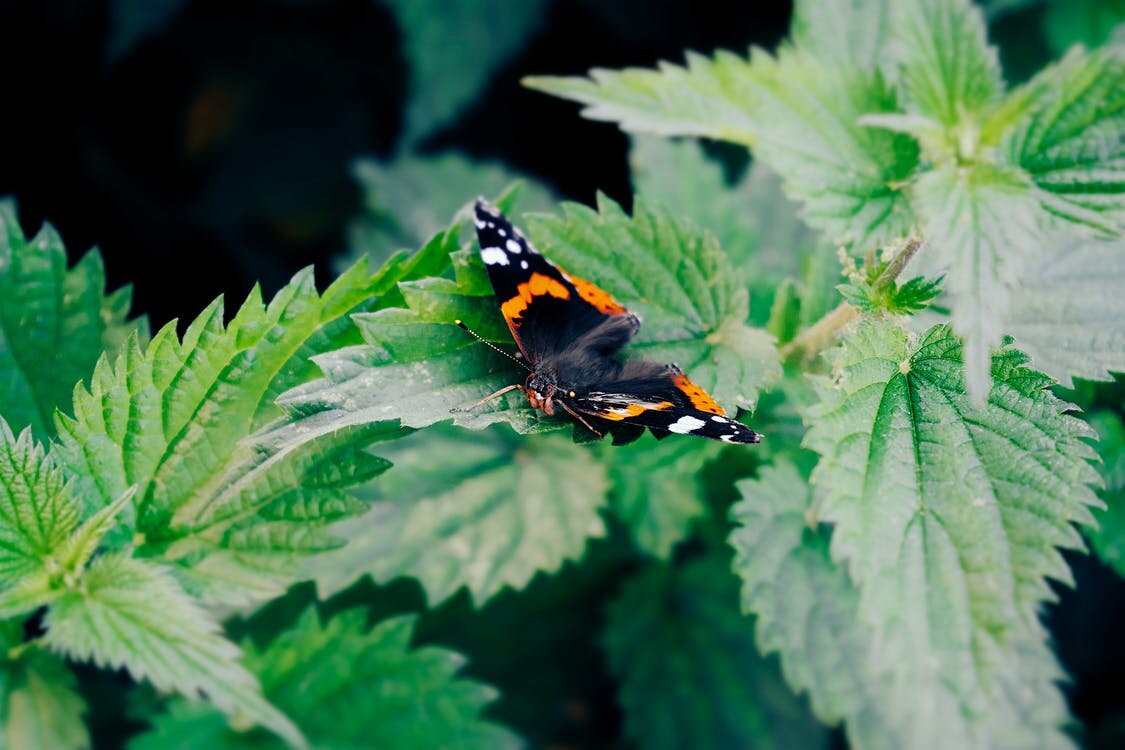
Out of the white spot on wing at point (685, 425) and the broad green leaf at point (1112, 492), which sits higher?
the white spot on wing at point (685, 425)

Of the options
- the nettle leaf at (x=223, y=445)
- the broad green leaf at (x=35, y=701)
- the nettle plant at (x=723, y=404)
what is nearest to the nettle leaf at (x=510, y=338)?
the nettle plant at (x=723, y=404)

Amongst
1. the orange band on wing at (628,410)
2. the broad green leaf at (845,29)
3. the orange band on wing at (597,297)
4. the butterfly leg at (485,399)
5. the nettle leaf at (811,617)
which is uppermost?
the broad green leaf at (845,29)

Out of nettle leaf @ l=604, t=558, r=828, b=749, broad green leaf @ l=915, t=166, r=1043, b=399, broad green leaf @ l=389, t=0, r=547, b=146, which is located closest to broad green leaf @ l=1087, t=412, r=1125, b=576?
broad green leaf @ l=915, t=166, r=1043, b=399

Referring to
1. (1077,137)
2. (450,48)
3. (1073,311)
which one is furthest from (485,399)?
(450,48)

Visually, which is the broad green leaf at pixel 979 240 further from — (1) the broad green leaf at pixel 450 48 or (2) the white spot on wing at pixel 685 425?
(1) the broad green leaf at pixel 450 48

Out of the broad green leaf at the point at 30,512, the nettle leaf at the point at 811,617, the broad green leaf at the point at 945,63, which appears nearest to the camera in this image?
the broad green leaf at the point at 30,512

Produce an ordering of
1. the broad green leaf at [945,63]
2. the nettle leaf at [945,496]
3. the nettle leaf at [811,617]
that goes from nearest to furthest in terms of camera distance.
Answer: the nettle leaf at [945,496] < the broad green leaf at [945,63] < the nettle leaf at [811,617]

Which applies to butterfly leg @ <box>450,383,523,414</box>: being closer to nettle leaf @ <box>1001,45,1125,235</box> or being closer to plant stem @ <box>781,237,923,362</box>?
plant stem @ <box>781,237,923,362</box>
